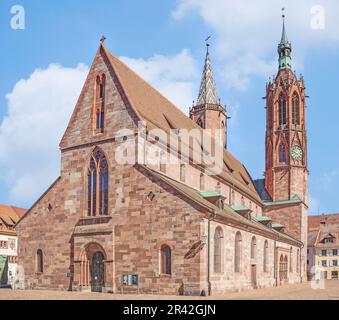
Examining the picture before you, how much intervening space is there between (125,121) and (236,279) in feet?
46.4

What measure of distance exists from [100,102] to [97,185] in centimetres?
622

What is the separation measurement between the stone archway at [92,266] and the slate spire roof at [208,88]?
39.3m

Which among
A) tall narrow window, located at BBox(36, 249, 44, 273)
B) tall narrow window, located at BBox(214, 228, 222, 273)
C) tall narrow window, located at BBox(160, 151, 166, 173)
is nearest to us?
tall narrow window, located at BBox(214, 228, 222, 273)

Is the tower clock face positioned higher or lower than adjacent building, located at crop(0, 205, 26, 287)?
higher

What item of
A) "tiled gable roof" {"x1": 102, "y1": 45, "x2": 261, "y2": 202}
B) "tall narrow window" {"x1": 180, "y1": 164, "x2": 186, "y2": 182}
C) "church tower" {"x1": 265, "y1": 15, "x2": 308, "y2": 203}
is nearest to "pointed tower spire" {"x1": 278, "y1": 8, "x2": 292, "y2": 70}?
"church tower" {"x1": 265, "y1": 15, "x2": 308, "y2": 203}

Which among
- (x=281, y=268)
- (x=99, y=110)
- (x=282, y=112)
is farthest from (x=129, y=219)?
(x=282, y=112)

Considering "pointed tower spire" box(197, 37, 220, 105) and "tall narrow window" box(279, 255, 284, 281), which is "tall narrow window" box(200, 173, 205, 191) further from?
"pointed tower spire" box(197, 37, 220, 105)

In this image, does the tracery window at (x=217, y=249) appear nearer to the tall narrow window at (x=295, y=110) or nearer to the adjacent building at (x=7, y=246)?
the tall narrow window at (x=295, y=110)

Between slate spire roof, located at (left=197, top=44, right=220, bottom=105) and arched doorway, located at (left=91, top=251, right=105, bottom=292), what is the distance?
39.5 m

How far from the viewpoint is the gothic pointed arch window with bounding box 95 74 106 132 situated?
38.5 m

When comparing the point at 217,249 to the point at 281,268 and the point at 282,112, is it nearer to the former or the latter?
the point at 281,268

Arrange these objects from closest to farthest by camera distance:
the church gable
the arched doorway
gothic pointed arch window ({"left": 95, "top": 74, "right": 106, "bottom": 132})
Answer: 1. the arched doorway
2. the church gable
3. gothic pointed arch window ({"left": 95, "top": 74, "right": 106, "bottom": 132})

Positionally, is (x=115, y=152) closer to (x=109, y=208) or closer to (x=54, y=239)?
(x=109, y=208)
